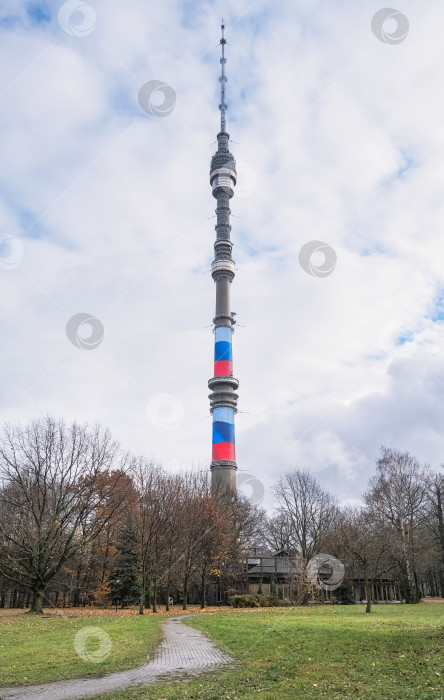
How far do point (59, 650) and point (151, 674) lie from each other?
477 cm

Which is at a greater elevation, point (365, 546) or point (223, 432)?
point (223, 432)

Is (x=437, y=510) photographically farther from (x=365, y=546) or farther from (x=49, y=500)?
(x=49, y=500)

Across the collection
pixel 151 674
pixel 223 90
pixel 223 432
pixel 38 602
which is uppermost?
pixel 223 90

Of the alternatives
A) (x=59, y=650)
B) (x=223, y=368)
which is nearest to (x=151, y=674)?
(x=59, y=650)

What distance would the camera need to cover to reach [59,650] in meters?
15.8

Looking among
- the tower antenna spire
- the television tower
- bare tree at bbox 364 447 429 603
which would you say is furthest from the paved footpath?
the tower antenna spire

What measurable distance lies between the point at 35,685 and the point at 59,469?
2559 centimetres

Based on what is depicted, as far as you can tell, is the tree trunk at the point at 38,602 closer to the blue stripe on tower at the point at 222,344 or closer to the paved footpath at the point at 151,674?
the paved footpath at the point at 151,674

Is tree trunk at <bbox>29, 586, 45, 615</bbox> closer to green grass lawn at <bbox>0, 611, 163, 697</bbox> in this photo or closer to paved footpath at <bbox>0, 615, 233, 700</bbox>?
green grass lawn at <bbox>0, 611, 163, 697</bbox>

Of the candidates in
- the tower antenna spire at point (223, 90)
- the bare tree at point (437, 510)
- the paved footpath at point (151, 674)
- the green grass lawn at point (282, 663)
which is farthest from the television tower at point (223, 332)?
the paved footpath at point (151, 674)

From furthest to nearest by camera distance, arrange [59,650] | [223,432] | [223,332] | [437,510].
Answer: [223,332], [223,432], [437,510], [59,650]

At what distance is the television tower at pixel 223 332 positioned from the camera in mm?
84812

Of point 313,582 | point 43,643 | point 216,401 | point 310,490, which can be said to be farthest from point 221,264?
point 43,643

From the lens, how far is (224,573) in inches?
2181
